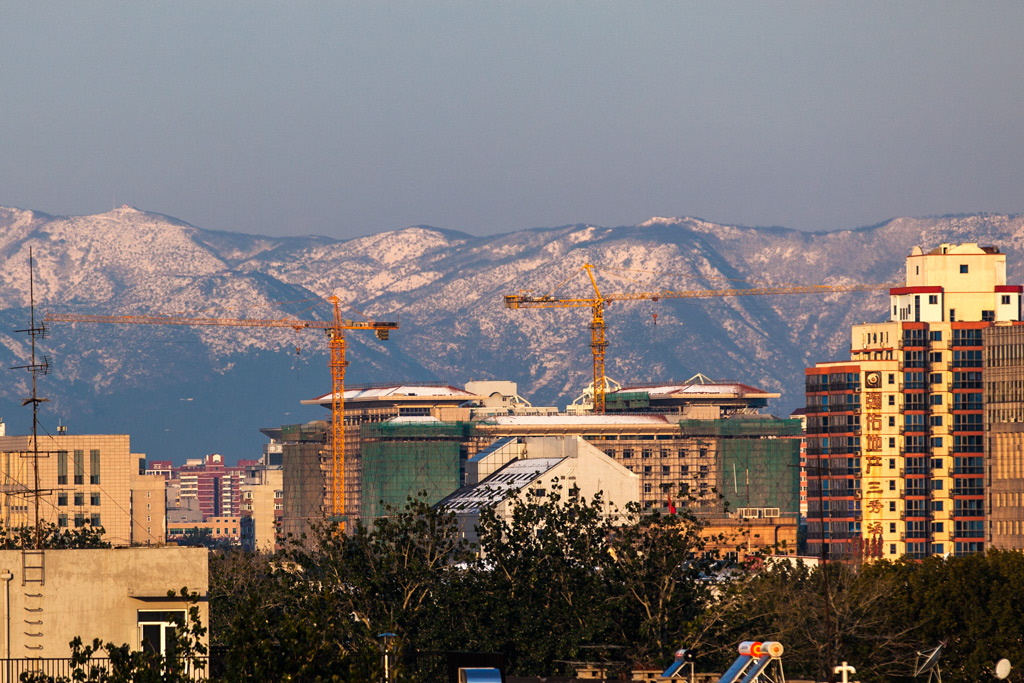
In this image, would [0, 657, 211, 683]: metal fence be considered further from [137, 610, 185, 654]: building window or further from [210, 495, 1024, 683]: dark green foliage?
[210, 495, 1024, 683]: dark green foliage

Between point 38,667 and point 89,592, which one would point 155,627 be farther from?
point 38,667

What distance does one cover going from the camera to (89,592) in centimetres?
7019

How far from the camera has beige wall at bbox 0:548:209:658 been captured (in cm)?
6975

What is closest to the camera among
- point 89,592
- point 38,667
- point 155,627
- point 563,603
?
point 38,667

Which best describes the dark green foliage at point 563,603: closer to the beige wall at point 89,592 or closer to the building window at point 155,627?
the building window at point 155,627

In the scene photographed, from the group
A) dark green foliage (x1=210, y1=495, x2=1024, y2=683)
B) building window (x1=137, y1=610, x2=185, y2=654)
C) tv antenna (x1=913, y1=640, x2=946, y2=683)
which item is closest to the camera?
building window (x1=137, y1=610, x2=185, y2=654)

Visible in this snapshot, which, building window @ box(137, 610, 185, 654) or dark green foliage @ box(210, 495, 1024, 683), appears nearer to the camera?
building window @ box(137, 610, 185, 654)

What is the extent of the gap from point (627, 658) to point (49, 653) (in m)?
47.0

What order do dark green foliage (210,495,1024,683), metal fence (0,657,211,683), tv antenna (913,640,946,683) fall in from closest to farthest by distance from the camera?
metal fence (0,657,211,683) → dark green foliage (210,495,1024,683) → tv antenna (913,640,946,683)

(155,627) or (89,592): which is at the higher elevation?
(89,592)

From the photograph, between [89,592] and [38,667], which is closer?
[38,667]

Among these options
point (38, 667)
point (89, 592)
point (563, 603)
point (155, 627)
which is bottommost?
point (563, 603)

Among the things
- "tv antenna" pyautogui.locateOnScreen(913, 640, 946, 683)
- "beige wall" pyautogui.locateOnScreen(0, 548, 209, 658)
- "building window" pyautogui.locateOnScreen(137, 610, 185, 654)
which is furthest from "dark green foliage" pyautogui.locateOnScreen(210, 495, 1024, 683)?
"beige wall" pyautogui.locateOnScreen(0, 548, 209, 658)

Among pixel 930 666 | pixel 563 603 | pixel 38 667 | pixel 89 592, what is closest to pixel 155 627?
pixel 89 592
